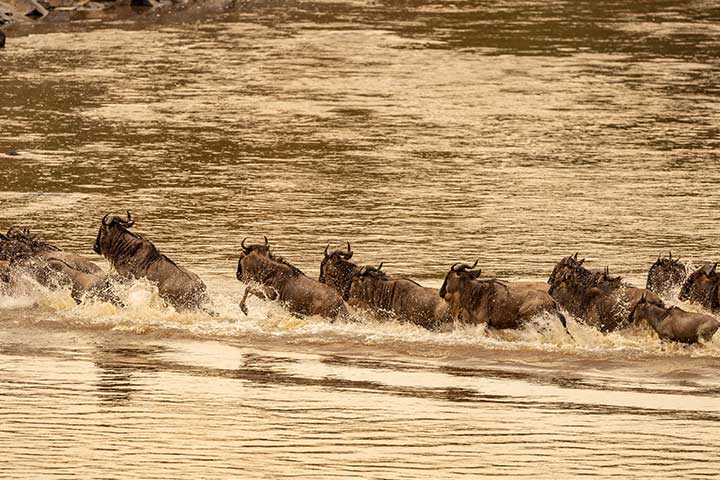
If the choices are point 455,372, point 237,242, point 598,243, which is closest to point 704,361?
point 455,372

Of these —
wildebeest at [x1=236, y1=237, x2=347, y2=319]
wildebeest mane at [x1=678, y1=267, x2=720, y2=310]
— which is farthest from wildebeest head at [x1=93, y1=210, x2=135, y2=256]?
wildebeest mane at [x1=678, y1=267, x2=720, y2=310]

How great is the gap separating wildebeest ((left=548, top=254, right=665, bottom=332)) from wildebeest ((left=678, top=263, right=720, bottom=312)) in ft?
3.11

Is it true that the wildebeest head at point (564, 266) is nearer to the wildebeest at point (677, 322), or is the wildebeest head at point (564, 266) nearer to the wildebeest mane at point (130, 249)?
the wildebeest at point (677, 322)

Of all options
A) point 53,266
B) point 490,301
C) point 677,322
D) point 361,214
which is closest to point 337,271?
point 490,301

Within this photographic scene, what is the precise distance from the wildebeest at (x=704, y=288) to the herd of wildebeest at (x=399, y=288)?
0.4 inches

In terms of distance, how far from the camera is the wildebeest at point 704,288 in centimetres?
1938

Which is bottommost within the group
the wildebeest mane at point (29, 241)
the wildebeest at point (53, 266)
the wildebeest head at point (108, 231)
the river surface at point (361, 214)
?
the river surface at point (361, 214)

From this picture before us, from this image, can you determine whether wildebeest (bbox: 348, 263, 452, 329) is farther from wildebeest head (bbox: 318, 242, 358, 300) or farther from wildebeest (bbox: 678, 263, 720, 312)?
wildebeest (bbox: 678, 263, 720, 312)

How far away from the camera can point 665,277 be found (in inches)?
790

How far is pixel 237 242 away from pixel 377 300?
497cm

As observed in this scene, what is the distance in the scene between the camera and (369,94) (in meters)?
36.2

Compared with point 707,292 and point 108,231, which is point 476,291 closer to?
point 707,292

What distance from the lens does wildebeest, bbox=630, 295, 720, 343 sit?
1803 centimetres

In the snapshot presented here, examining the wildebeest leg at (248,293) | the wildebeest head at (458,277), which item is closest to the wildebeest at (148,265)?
the wildebeest leg at (248,293)
